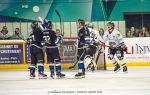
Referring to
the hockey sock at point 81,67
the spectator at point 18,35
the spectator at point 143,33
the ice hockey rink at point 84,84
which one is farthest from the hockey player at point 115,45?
the spectator at point 18,35

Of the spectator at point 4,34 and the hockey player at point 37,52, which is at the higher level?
the spectator at point 4,34

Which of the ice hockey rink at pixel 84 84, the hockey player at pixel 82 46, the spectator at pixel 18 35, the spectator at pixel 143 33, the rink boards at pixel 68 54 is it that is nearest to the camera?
the ice hockey rink at pixel 84 84

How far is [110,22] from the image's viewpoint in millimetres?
8898

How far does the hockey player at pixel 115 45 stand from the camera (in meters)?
8.17

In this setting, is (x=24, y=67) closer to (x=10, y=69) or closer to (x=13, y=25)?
(x=10, y=69)

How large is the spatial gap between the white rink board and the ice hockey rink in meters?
0.55

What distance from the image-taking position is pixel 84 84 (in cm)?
622

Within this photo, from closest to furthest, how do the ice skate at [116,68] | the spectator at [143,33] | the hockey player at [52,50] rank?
the hockey player at [52,50] < the ice skate at [116,68] < the spectator at [143,33]

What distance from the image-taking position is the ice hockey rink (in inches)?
210

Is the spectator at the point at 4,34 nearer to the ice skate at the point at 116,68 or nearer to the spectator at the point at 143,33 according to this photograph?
the ice skate at the point at 116,68

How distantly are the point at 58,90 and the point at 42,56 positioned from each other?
5.59 ft

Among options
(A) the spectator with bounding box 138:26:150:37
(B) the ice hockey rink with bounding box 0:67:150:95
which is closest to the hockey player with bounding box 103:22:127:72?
(B) the ice hockey rink with bounding box 0:67:150:95

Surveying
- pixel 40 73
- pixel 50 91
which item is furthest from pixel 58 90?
pixel 40 73

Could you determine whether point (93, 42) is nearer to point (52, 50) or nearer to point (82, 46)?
point (82, 46)
